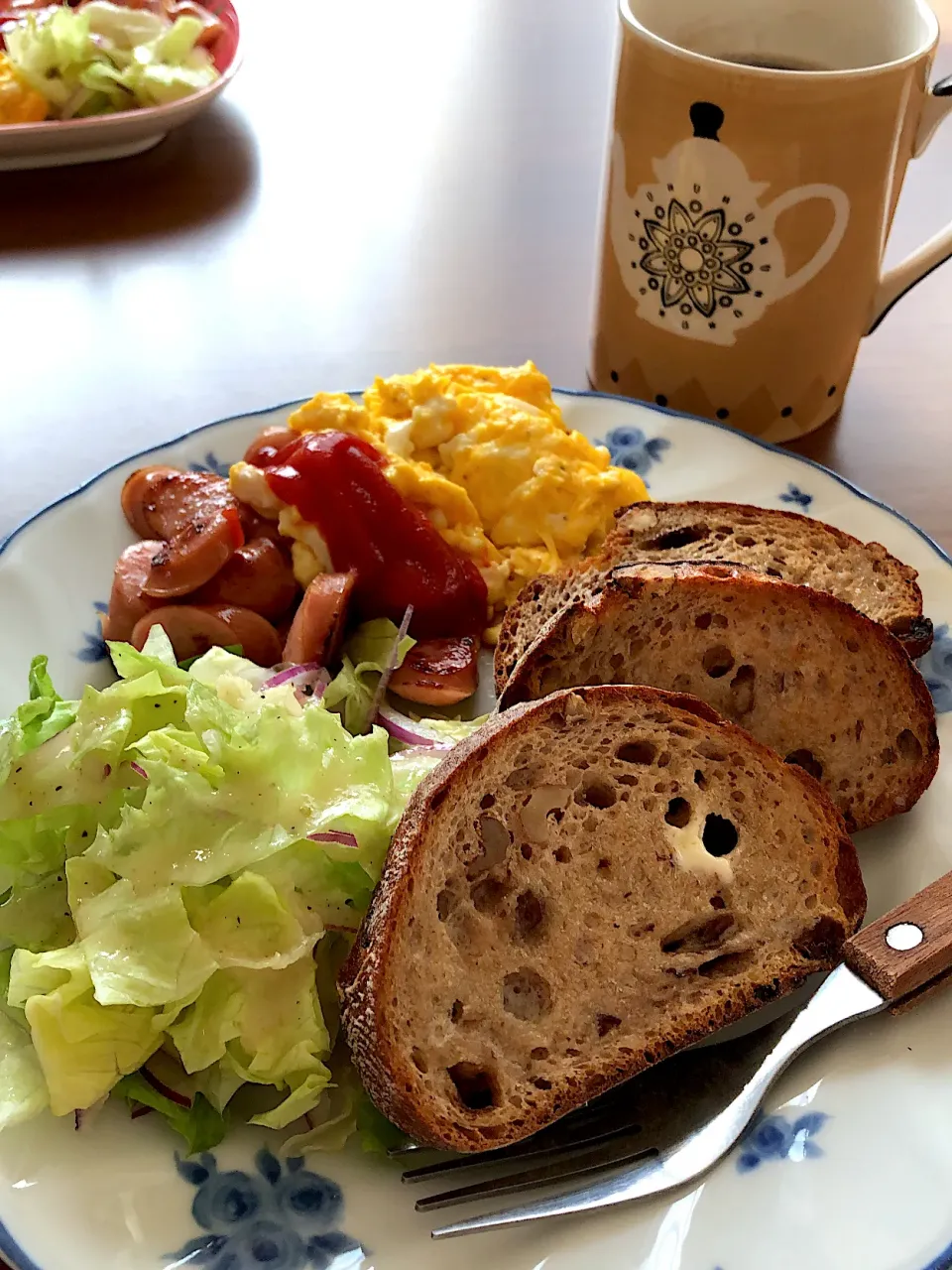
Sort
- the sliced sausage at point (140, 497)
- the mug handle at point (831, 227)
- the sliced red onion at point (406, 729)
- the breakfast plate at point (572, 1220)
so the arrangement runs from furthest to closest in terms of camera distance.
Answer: the sliced sausage at point (140, 497) < the mug handle at point (831, 227) < the sliced red onion at point (406, 729) < the breakfast plate at point (572, 1220)

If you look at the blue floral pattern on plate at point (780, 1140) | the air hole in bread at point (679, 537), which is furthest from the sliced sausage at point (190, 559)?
the blue floral pattern on plate at point (780, 1140)

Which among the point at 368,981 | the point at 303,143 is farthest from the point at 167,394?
the point at 368,981

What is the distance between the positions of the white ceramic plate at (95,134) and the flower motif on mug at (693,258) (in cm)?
154

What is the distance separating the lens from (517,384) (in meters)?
2.11

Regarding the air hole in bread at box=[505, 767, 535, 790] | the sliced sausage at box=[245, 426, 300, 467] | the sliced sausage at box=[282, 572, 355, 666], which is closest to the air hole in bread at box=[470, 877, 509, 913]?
the air hole in bread at box=[505, 767, 535, 790]

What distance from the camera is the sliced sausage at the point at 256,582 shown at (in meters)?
1.88

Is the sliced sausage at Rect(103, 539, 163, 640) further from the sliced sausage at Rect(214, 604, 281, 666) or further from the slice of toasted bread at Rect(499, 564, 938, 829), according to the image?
the slice of toasted bread at Rect(499, 564, 938, 829)

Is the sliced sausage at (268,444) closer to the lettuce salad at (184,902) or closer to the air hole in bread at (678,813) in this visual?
the lettuce salad at (184,902)

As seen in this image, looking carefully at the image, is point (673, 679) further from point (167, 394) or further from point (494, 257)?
point (494, 257)

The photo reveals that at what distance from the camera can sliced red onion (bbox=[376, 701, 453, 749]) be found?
5.78 ft

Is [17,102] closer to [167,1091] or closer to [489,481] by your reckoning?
[489,481]

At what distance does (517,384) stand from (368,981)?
4.03 ft

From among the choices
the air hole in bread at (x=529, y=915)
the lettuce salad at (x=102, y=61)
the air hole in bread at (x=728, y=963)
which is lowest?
the air hole in bread at (x=728, y=963)

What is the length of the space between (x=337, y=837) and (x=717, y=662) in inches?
24.0
